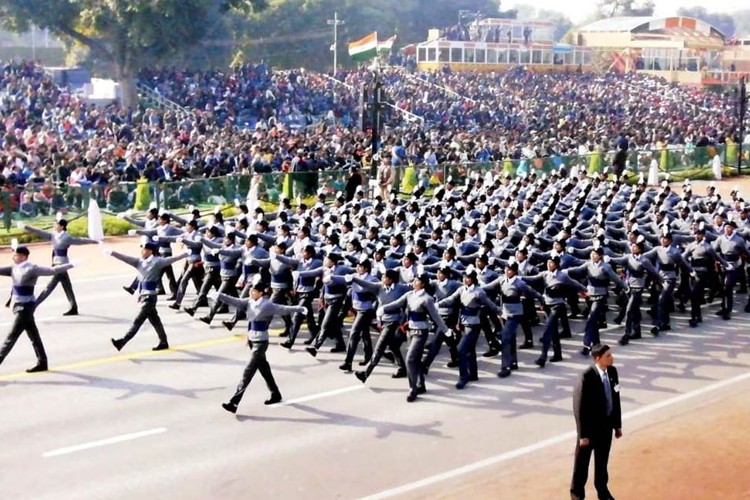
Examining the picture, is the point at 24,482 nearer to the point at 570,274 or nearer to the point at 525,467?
the point at 525,467

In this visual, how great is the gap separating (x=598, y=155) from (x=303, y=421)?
30890 millimetres

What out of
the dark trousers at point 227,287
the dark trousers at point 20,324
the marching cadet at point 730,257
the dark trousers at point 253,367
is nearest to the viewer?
the dark trousers at point 253,367

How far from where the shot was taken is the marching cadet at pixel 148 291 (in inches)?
701

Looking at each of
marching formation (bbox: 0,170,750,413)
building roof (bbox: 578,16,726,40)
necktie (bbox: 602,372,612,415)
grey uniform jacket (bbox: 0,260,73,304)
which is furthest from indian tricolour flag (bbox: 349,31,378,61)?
building roof (bbox: 578,16,726,40)

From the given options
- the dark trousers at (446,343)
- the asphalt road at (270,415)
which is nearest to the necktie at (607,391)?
the asphalt road at (270,415)

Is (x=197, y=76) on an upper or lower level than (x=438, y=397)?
upper

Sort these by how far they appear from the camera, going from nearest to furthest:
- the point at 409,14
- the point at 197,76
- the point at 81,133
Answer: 1. the point at 81,133
2. the point at 197,76
3. the point at 409,14

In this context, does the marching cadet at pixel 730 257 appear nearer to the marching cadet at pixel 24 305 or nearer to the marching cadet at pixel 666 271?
the marching cadet at pixel 666 271

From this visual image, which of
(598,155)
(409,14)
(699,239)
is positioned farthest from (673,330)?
(409,14)

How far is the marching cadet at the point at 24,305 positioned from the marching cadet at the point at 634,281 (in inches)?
369

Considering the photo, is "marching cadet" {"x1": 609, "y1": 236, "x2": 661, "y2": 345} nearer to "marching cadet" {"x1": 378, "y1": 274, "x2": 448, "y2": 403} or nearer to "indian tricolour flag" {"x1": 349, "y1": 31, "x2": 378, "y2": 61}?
"marching cadet" {"x1": 378, "y1": 274, "x2": 448, "y2": 403}

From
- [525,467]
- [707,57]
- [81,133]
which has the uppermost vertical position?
[707,57]

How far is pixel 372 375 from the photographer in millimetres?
17188

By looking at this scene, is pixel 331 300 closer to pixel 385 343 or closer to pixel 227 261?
pixel 385 343
